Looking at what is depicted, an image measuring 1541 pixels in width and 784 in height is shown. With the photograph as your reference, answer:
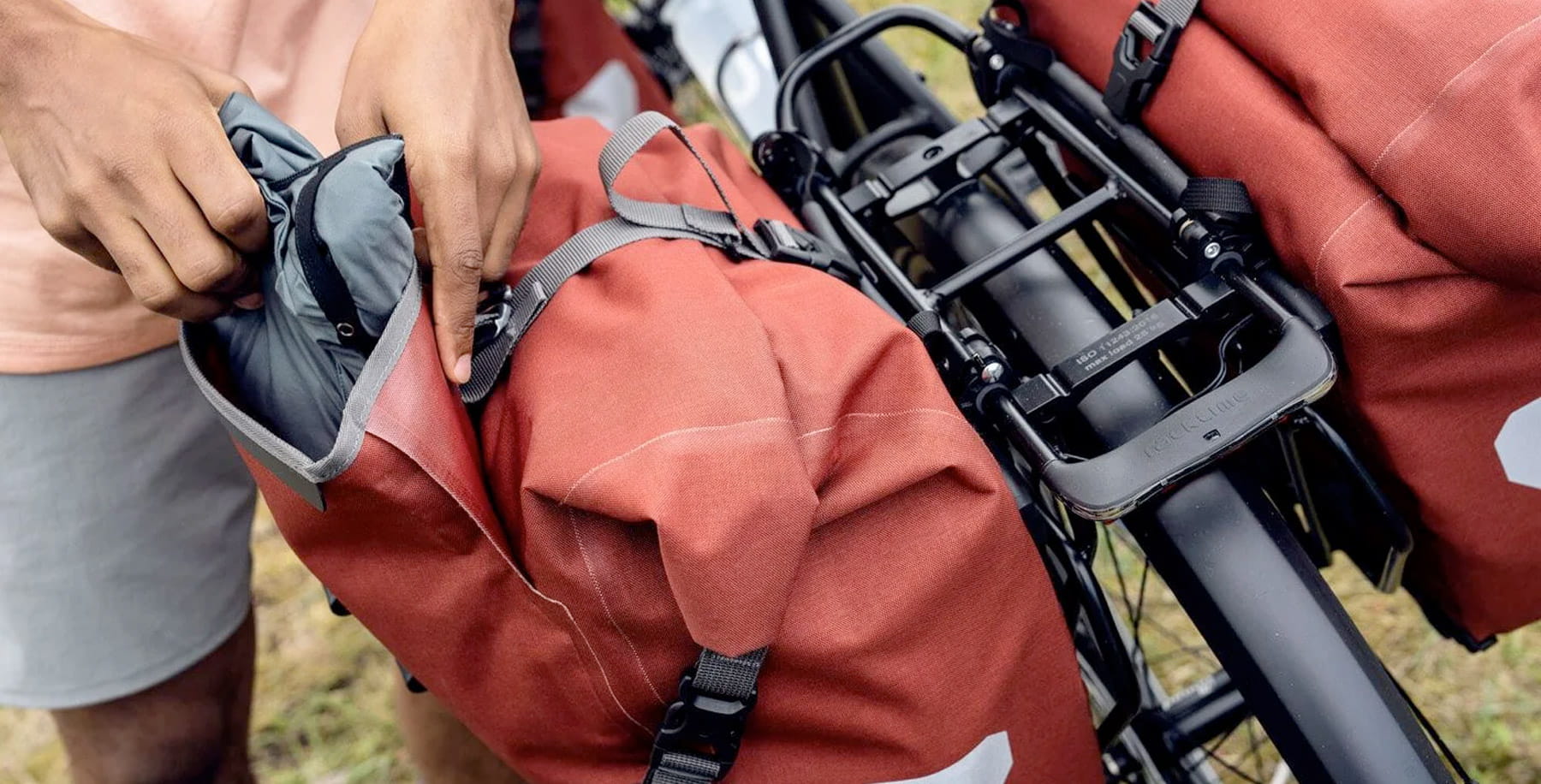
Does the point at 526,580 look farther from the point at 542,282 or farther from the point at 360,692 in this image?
the point at 360,692

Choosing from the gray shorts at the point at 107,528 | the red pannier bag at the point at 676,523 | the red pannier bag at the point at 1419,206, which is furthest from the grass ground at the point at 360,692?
the red pannier bag at the point at 676,523

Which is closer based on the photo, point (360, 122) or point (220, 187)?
point (220, 187)

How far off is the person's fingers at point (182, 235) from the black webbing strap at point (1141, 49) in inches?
28.7

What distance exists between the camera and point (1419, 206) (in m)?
0.84

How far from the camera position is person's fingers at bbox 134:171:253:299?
855 mm

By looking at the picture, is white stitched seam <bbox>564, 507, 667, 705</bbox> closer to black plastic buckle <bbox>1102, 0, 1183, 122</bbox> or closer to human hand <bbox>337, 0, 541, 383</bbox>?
human hand <bbox>337, 0, 541, 383</bbox>

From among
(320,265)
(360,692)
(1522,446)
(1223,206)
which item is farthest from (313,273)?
(360,692)

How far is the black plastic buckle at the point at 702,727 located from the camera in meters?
0.89

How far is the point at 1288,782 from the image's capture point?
1.71m

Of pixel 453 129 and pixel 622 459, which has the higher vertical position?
pixel 453 129

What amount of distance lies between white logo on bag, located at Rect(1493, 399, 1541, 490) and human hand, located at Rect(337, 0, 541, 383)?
31.4 inches

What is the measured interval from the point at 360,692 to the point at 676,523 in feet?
5.15

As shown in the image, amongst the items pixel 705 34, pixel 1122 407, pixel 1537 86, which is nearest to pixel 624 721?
pixel 1122 407

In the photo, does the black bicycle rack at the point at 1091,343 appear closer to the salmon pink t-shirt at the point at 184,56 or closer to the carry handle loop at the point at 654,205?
the carry handle loop at the point at 654,205
